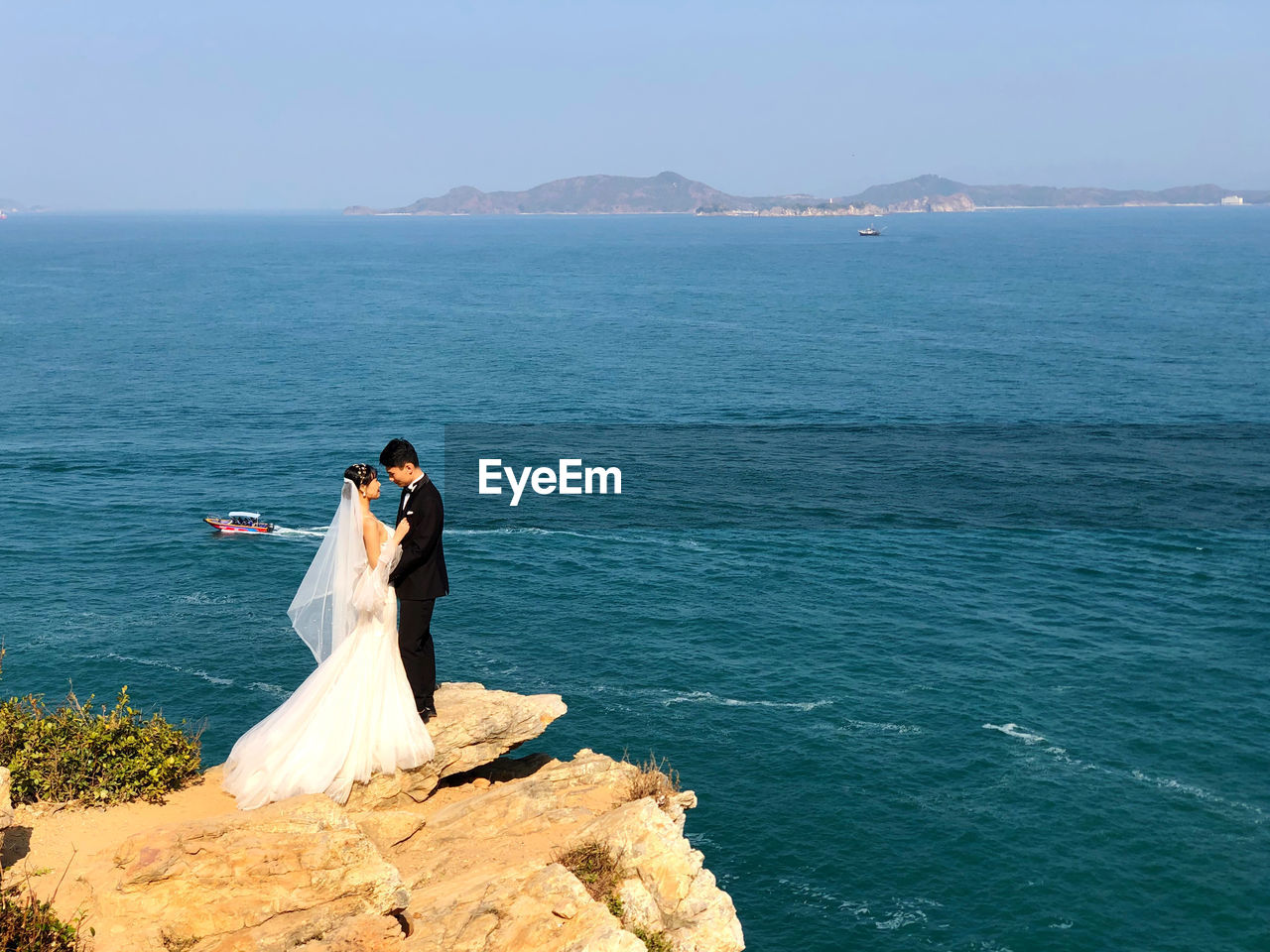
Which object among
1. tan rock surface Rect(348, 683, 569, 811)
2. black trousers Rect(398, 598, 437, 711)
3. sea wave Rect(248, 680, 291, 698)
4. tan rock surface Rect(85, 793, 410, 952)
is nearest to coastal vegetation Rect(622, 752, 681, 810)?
tan rock surface Rect(348, 683, 569, 811)

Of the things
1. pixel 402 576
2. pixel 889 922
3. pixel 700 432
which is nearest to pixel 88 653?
pixel 889 922

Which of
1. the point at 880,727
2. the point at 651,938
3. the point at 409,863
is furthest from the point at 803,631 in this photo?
the point at 409,863

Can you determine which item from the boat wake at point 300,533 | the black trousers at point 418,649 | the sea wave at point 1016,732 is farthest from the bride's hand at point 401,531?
the boat wake at point 300,533

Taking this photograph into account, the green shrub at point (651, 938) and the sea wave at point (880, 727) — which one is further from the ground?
the green shrub at point (651, 938)

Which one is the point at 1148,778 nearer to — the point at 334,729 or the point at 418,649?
the point at 418,649

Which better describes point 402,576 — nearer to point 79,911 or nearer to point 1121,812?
point 79,911

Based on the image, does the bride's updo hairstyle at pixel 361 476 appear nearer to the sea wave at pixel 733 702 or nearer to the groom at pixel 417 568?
the groom at pixel 417 568

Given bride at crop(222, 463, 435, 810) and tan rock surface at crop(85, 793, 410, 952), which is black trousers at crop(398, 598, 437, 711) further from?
tan rock surface at crop(85, 793, 410, 952)
